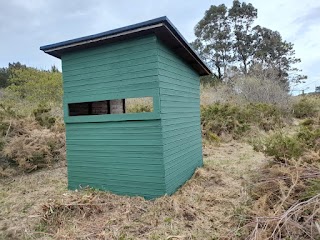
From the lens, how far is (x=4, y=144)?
6.70 meters

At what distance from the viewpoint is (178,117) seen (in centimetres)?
483

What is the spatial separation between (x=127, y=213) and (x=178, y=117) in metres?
2.05

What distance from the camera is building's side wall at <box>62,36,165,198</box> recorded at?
13.4 ft

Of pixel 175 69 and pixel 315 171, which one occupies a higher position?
pixel 175 69

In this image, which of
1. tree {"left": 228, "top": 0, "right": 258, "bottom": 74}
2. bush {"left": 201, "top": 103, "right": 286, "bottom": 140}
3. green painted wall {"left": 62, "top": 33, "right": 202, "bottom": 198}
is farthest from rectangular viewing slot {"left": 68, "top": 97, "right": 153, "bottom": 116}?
tree {"left": 228, "top": 0, "right": 258, "bottom": 74}

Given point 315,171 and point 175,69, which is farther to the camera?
point 175,69

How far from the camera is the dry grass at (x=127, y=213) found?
10.2 ft

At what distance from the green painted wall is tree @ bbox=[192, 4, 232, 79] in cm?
2053

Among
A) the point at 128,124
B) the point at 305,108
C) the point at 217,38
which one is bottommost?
the point at 305,108

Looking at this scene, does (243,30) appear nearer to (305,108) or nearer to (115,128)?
(305,108)

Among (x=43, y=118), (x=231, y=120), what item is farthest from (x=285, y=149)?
(x=43, y=118)

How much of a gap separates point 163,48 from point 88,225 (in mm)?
3036

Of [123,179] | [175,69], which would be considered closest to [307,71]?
[175,69]

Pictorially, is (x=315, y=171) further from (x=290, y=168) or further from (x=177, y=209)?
(x=177, y=209)
